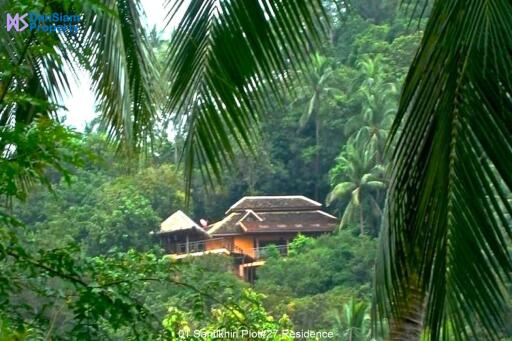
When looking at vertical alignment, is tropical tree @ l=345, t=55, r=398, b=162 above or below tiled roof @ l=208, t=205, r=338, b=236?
above

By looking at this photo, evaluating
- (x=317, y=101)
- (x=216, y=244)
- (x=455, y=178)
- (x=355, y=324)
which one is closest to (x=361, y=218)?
(x=317, y=101)

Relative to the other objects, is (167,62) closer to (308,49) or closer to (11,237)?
(308,49)

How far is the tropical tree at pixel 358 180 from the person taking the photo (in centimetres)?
2004

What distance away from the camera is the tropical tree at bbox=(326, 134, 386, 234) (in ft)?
65.8

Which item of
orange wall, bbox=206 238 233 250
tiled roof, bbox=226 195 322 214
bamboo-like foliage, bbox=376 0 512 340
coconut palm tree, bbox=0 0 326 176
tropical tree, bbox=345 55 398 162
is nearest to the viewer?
bamboo-like foliage, bbox=376 0 512 340

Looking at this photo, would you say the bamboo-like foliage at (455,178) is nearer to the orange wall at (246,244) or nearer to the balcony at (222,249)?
the balcony at (222,249)

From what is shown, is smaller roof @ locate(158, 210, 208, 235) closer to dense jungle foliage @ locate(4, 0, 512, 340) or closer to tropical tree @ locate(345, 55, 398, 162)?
dense jungle foliage @ locate(4, 0, 512, 340)

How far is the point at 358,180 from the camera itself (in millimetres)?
20500

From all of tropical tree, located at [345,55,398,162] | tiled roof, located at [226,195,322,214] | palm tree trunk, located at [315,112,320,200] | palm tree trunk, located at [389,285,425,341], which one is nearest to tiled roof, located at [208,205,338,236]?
tiled roof, located at [226,195,322,214]

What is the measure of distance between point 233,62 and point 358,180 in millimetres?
18486

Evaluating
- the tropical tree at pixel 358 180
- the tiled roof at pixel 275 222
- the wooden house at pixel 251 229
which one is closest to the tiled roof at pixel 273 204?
the wooden house at pixel 251 229

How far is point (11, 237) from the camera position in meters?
2.02

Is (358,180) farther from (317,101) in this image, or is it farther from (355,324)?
(355,324)

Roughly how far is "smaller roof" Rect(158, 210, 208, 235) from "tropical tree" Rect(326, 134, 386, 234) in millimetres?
4141
